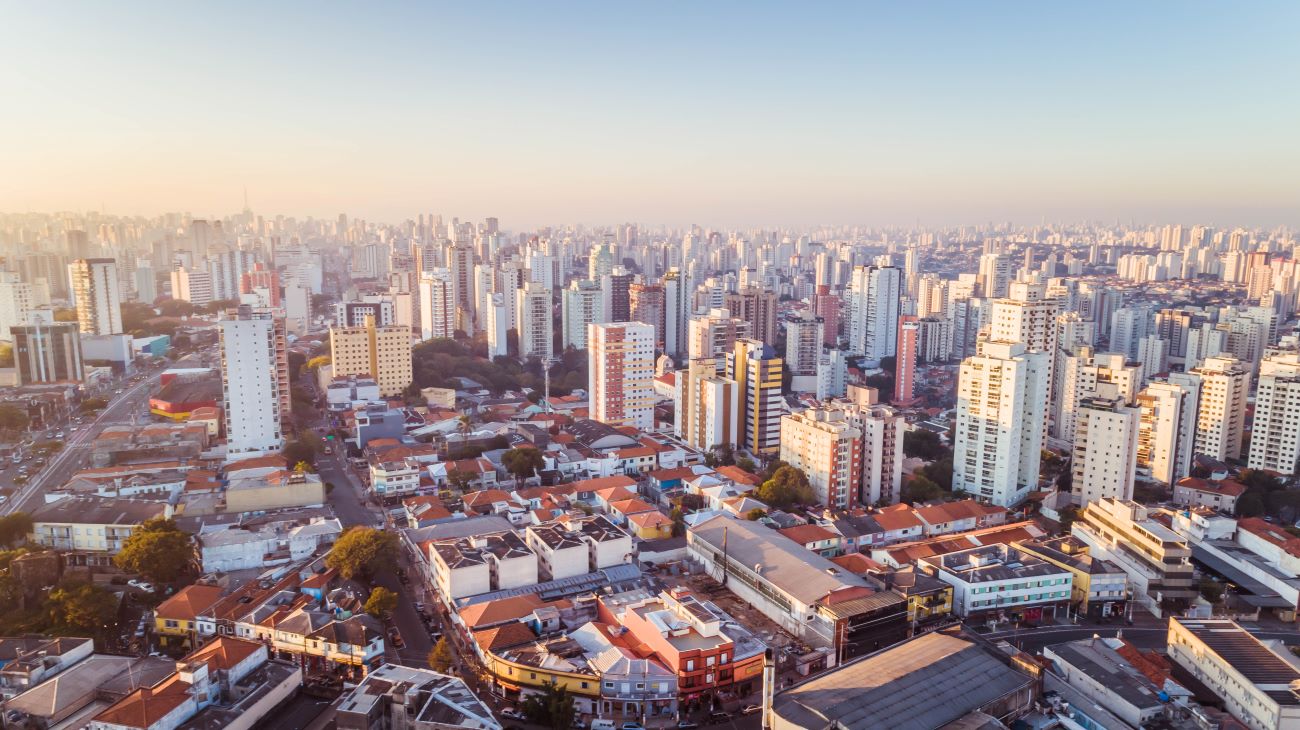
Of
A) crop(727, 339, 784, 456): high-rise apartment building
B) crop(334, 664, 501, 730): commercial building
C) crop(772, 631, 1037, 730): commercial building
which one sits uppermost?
crop(727, 339, 784, 456): high-rise apartment building

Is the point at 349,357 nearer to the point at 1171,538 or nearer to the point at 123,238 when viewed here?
the point at 1171,538

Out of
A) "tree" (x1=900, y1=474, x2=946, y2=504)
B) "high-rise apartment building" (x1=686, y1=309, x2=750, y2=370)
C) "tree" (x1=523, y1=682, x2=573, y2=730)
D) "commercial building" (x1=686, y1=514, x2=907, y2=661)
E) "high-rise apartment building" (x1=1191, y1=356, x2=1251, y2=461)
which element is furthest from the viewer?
"high-rise apartment building" (x1=686, y1=309, x2=750, y2=370)

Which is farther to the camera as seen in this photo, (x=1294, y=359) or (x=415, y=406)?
(x=415, y=406)

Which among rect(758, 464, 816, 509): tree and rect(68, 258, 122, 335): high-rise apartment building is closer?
rect(758, 464, 816, 509): tree

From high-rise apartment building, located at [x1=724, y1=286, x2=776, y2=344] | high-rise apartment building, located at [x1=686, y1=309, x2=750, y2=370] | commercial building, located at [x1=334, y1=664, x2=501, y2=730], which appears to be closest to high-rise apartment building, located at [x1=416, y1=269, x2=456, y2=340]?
high-rise apartment building, located at [x1=724, y1=286, x2=776, y2=344]

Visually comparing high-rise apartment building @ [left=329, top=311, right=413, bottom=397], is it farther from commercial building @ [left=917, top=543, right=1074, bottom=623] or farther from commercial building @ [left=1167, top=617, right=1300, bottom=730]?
commercial building @ [left=1167, top=617, right=1300, bottom=730]

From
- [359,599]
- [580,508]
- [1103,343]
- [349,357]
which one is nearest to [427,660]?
[359,599]

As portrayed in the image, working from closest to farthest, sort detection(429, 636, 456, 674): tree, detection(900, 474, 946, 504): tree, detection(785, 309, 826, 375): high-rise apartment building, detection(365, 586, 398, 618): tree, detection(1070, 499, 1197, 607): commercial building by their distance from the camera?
detection(429, 636, 456, 674): tree < detection(365, 586, 398, 618): tree < detection(1070, 499, 1197, 607): commercial building < detection(900, 474, 946, 504): tree < detection(785, 309, 826, 375): high-rise apartment building

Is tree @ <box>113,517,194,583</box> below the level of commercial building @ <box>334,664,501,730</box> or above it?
above
